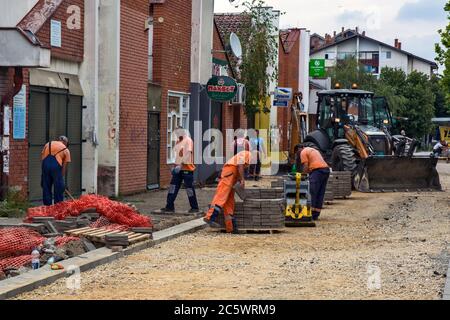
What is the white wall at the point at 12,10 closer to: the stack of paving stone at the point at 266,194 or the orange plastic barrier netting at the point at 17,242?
the stack of paving stone at the point at 266,194

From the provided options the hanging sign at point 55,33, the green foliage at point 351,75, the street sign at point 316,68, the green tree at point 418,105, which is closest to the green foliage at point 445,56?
the hanging sign at point 55,33

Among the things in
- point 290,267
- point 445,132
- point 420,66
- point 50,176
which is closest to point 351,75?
point 445,132

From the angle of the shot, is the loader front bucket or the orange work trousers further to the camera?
the loader front bucket

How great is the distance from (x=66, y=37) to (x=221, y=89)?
8822 millimetres

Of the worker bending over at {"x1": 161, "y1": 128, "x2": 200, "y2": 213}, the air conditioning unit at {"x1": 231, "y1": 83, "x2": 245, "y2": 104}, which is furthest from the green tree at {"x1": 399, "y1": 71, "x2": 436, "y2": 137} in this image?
the worker bending over at {"x1": 161, "y1": 128, "x2": 200, "y2": 213}

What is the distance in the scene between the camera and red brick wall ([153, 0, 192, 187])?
88.1 feet

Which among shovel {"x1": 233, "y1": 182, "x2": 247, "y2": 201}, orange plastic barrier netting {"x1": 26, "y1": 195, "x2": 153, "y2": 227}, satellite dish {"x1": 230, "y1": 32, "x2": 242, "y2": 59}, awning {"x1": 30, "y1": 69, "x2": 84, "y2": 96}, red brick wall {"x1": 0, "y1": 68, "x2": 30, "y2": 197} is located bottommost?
orange plastic barrier netting {"x1": 26, "y1": 195, "x2": 153, "y2": 227}

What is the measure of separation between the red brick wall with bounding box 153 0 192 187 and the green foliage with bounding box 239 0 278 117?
721cm

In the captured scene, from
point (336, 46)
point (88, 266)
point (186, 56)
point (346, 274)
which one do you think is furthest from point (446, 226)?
point (336, 46)

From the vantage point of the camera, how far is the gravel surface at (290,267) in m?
10.6

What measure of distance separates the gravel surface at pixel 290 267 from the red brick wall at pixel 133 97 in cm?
683

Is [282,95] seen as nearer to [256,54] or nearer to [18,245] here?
[256,54]

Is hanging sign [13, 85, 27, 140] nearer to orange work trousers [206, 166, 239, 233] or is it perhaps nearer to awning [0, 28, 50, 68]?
awning [0, 28, 50, 68]

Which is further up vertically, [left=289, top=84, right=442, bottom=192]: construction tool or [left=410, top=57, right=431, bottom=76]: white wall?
[left=410, top=57, right=431, bottom=76]: white wall
